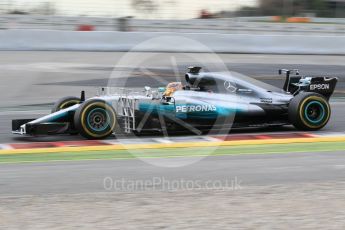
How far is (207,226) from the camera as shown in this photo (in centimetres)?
467

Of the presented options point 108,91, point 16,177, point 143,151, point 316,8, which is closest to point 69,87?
point 108,91

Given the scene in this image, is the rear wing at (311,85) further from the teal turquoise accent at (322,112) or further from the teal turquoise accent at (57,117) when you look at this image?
the teal turquoise accent at (57,117)

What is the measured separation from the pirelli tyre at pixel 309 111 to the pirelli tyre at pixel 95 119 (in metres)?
2.72

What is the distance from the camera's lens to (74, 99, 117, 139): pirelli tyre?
8969 mm

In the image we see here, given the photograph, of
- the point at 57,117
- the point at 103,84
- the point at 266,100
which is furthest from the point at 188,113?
the point at 103,84

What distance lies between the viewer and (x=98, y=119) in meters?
9.14

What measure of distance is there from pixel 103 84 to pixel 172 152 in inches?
317

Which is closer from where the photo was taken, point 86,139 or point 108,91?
point 86,139

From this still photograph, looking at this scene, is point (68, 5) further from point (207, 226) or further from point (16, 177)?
point (207, 226)

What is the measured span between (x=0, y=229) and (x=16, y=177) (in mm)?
2110

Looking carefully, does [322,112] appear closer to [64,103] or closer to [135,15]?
[64,103]

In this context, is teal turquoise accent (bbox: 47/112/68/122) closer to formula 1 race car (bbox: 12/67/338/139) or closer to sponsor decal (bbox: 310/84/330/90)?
formula 1 race car (bbox: 12/67/338/139)

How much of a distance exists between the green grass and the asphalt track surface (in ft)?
1.03

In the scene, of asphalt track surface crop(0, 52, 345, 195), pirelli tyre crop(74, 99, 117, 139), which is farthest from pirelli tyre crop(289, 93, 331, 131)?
pirelli tyre crop(74, 99, 117, 139)
